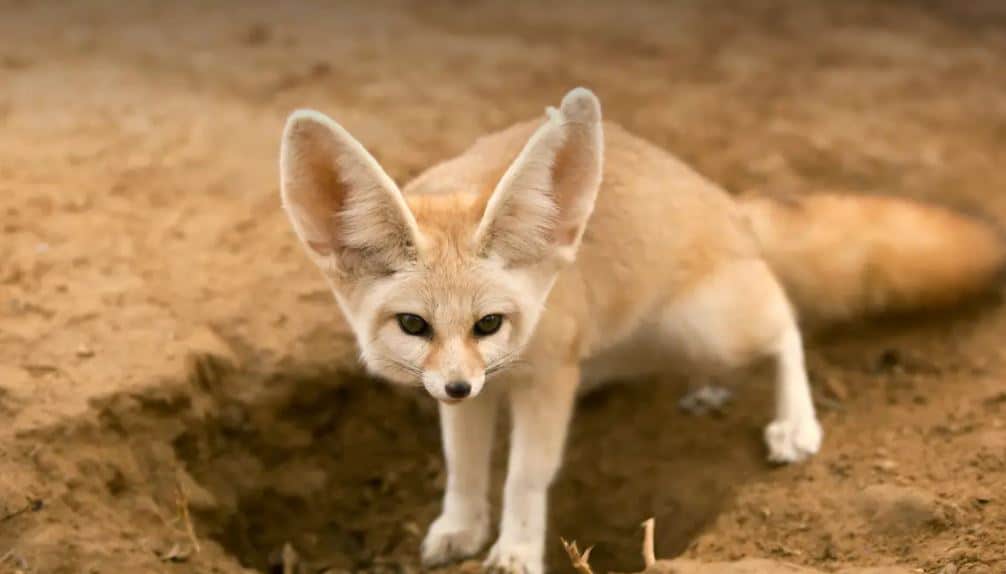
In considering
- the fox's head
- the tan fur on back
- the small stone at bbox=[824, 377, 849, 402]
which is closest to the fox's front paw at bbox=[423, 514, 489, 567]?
the tan fur on back

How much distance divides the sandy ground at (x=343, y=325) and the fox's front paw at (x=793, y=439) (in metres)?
0.05

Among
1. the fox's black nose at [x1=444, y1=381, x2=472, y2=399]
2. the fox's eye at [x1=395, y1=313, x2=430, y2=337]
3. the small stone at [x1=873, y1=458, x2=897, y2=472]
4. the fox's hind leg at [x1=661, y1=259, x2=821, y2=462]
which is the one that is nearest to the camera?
the fox's black nose at [x1=444, y1=381, x2=472, y2=399]

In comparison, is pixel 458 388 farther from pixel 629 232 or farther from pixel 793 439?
pixel 793 439

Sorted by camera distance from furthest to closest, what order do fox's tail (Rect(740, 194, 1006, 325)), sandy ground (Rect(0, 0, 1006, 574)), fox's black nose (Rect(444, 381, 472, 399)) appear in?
fox's tail (Rect(740, 194, 1006, 325)) < sandy ground (Rect(0, 0, 1006, 574)) < fox's black nose (Rect(444, 381, 472, 399))

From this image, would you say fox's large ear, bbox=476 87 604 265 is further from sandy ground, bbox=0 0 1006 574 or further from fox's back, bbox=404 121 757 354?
sandy ground, bbox=0 0 1006 574

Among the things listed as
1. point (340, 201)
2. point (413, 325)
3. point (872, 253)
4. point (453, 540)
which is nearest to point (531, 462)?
point (453, 540)

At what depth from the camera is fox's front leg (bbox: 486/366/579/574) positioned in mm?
2863

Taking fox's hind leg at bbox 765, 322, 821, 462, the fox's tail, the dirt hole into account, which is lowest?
the dirt hole

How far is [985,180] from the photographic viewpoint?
4.29 meters

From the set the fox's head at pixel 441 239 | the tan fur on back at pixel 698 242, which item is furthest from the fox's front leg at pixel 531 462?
the fox's head at pixel 441 239

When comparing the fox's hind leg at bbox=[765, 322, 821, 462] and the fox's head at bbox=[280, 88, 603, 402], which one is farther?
the fox's hind leg at bbox=[765, 322, 821, 462]

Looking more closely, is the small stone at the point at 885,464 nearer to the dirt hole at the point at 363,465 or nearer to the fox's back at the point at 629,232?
the dirt hole at the point at 363,465

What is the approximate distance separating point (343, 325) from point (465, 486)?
0.68 m

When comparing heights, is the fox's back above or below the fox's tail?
above
